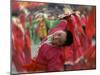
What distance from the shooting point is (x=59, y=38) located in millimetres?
2234

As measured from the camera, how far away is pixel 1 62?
2045mm

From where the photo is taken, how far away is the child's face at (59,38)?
2.21 meters

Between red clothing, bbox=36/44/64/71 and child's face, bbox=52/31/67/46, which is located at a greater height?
child's face, bbox=52/31/67/46

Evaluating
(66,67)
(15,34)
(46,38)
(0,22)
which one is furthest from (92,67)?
(0,22)

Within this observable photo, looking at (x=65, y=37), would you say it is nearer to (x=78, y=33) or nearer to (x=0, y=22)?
(x=78, y=33)

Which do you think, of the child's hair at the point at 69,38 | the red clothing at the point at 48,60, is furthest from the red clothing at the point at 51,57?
the child's hair at the point at 69,38

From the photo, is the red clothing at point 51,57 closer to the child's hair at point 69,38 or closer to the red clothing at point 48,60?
the red clothing at point 48,60

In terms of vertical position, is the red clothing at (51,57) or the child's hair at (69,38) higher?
the child's hair at (69,38)

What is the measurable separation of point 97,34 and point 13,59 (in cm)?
105

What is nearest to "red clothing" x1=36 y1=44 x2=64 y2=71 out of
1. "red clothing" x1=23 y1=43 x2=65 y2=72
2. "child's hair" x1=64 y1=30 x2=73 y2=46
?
"red clothing" x1=23 y1=43 x2=65 y2=72

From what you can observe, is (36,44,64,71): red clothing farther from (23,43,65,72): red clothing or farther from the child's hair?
the child's hair

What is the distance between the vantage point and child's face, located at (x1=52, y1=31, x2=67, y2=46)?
221 cm

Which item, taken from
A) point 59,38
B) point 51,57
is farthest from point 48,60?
point 59,38

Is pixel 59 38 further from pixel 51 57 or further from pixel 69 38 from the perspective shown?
pixel 51 57
